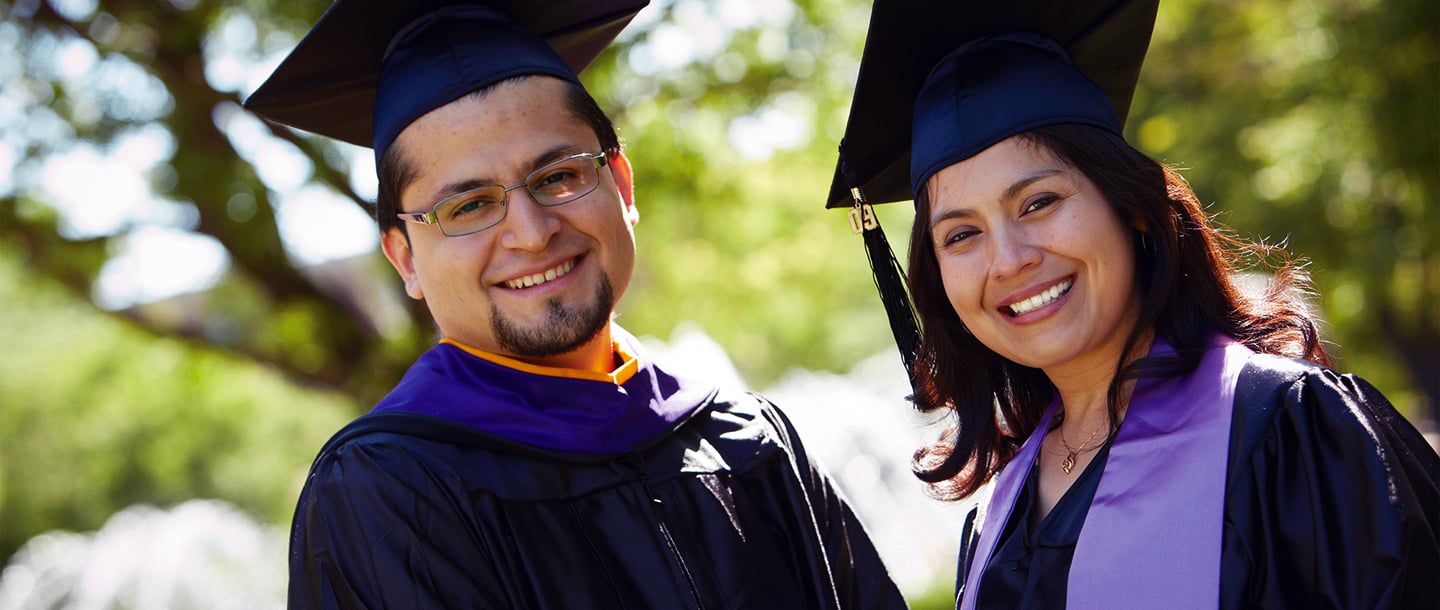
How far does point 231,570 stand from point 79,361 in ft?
45.9

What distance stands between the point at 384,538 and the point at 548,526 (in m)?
0.32

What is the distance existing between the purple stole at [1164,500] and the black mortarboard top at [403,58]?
1.47 metres

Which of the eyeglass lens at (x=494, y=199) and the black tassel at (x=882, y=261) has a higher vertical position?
the eyeglass lens at (x=494, y=199)

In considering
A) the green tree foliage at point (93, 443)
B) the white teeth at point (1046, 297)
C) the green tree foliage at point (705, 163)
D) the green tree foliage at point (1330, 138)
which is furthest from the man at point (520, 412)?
the green tree foliage at point (93, 443)

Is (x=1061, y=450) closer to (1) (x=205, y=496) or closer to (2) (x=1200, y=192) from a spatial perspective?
(2) (x=1200, y=192)

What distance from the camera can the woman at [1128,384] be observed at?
1.95 m

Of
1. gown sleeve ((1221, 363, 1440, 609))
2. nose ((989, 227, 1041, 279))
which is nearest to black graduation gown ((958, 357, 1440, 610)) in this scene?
gown sleeve ((1221, 363, 1440, 609))

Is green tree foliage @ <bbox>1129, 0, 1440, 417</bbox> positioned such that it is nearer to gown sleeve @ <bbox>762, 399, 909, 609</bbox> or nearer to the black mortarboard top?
gown sleeve @ <bbox>762, 399, 909, 609</bbox>

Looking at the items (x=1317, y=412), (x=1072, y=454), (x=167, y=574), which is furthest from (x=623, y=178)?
(x=167, y=574)

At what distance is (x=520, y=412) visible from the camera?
8.41 feet

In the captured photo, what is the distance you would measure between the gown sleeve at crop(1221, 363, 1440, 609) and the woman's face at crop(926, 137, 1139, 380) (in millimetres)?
333

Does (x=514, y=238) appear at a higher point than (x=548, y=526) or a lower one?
higher

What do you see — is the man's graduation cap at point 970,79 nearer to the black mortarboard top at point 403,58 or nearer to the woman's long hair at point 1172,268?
the woman's long hair at point 1172,268

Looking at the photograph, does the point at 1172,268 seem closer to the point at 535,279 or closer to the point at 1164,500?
the point at 1164,500
